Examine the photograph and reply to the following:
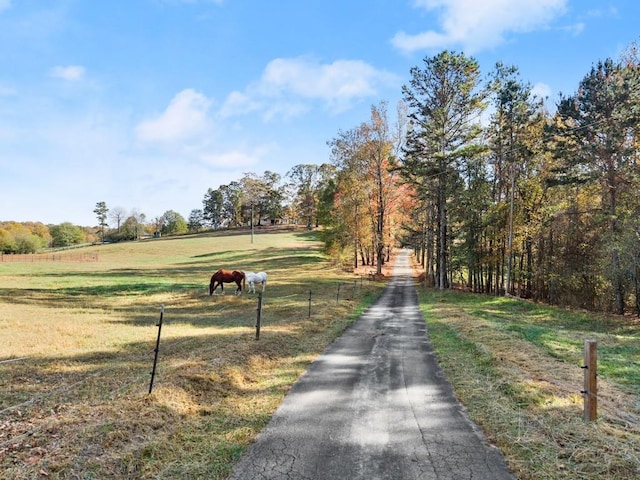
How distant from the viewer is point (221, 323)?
1551 centimetres

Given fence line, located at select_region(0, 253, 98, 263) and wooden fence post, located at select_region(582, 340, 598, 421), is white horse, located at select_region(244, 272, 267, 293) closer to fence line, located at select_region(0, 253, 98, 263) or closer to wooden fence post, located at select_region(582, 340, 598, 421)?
wooden fence post, located at select_region(582, 340, 598, 421)

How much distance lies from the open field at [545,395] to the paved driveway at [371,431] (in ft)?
1.36

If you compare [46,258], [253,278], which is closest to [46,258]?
[46,258]

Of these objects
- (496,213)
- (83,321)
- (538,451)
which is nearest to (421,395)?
(538,451)

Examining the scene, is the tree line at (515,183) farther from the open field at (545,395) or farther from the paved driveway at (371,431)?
the paved driveway at (371,431)

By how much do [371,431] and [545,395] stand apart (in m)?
3.60

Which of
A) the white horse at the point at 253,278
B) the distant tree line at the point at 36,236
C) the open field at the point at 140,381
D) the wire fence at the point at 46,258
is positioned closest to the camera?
the open field at the point at 140,381

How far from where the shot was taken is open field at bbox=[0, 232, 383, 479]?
4691 millimetres

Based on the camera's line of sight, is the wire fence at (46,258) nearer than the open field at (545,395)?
No

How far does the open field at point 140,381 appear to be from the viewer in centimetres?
469

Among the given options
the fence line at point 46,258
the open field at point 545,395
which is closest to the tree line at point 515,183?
the open field at point 545,395

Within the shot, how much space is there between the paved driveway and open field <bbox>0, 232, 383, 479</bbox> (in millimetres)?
453

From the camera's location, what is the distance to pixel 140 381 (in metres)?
7.43

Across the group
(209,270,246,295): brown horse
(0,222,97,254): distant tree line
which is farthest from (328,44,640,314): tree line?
(0,222,97,254): distant tree line
